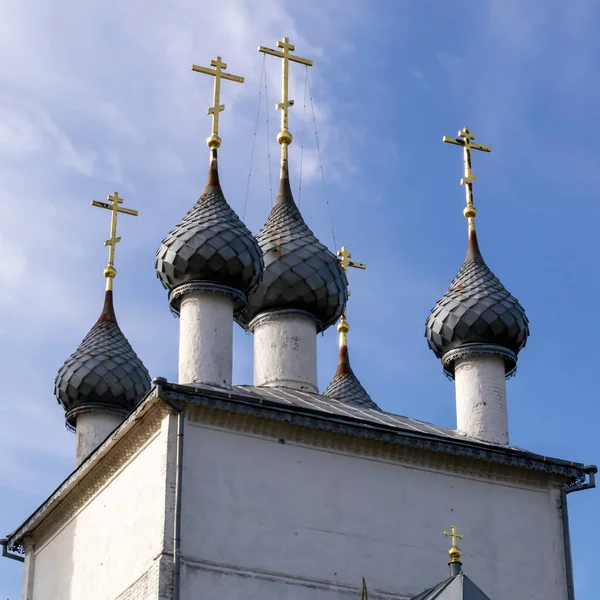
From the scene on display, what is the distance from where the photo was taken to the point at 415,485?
17.8 m

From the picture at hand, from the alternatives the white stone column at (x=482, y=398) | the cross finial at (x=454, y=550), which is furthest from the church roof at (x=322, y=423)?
the cross finial at (x=454, y=550)

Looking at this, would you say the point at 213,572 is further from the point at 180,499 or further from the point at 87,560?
the point at 87,560

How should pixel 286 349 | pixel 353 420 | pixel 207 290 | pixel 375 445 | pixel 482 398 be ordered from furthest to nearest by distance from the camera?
pixel 286 349 < pixel 482 398 < pixel 207 290 < pixel 375 445 < pixel 353 420

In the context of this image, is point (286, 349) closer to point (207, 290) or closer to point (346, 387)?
point (207, 290)

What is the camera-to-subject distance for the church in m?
16.7

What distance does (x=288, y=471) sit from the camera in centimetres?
1723

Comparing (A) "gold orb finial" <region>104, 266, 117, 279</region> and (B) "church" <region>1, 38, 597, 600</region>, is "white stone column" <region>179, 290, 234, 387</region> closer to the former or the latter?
(B) "church" <region>1, 38, 597, 600</region>

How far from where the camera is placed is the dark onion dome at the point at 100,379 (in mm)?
21172

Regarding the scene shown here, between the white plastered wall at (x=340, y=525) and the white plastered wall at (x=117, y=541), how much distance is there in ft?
0.94

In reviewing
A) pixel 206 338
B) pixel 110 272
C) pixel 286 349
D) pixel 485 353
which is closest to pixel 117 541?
pixel 206 338

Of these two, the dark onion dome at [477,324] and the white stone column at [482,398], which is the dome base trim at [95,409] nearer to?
the dark onion dome at [477,324]

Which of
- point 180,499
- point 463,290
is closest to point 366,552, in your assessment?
point 180,499

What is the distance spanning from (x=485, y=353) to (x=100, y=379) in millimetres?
4559

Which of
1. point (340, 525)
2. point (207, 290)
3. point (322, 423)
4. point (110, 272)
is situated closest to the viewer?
point (340, 525)
